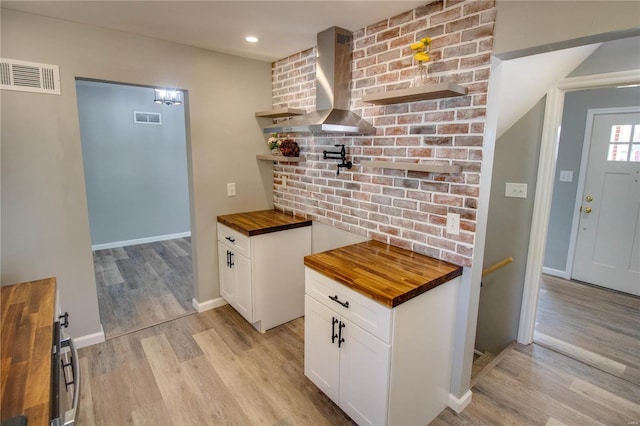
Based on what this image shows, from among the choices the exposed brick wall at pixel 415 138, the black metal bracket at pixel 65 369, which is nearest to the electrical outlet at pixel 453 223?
the exposed brick wall at pixel 415 138

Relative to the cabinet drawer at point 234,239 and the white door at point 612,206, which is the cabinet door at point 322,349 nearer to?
the cabinet drawer at point 234,239

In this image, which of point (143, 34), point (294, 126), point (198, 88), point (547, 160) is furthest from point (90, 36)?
point (547, 160)

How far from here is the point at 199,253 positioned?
306 centimetres

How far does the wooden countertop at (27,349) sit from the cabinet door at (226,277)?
4.43 feet

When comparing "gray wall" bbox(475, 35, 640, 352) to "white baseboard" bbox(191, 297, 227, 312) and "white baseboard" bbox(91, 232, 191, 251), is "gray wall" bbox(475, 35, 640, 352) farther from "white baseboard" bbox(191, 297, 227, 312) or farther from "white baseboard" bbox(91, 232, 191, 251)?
"white baseboard" bbox(91, 232, 191, 251)

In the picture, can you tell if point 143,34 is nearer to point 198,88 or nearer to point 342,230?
point 198,88

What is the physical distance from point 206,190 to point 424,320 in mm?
2198

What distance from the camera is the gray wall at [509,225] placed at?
2527mm

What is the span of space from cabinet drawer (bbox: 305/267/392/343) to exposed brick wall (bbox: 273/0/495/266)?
62 cm

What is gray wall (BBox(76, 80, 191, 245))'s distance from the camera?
183 inches

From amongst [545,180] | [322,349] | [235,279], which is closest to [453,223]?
[322,349]

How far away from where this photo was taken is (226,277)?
3.08m

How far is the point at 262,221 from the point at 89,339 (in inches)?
Result: 64.8

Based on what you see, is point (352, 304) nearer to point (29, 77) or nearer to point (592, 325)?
point (29, 77)
